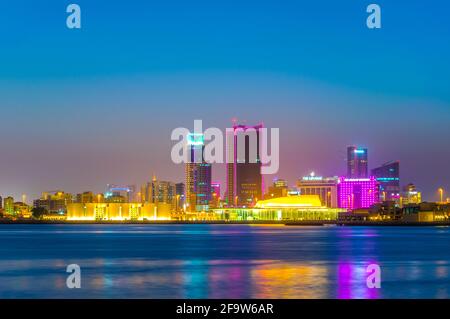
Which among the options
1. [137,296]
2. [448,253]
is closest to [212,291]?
[137,296]
